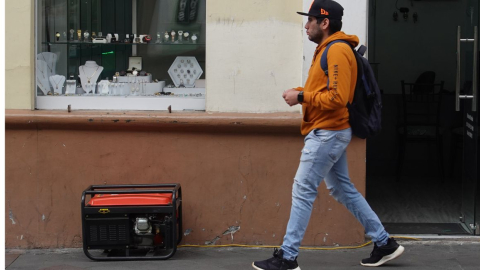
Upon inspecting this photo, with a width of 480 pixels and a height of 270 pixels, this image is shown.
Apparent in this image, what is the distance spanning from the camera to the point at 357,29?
239 inches

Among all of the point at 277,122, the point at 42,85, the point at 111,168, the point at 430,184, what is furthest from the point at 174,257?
the point at 430,184

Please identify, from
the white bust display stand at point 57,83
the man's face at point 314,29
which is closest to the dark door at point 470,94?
the man's face at point 314,29

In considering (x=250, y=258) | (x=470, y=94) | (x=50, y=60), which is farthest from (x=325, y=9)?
(x=50, y=60)

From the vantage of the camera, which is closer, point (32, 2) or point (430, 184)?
point (32, 2)

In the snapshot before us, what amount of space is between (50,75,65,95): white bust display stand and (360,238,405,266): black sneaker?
2.89m

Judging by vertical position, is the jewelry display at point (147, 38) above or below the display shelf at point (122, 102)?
above

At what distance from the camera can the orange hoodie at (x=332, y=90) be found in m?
4.96

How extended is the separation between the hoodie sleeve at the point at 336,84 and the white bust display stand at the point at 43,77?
98.8 inches

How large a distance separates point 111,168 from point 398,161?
4483mm

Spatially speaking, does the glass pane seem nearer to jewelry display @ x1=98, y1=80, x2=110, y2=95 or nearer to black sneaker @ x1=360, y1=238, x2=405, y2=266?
black sneaker @ x1=360, y1=238, x2=405, y2=266

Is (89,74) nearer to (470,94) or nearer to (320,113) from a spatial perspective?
(320,113)

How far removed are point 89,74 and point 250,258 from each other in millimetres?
2089

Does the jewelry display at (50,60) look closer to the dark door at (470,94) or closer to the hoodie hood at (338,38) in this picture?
the hoodie hood at (338,38)

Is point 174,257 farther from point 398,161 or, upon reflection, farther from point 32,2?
point 398,161
